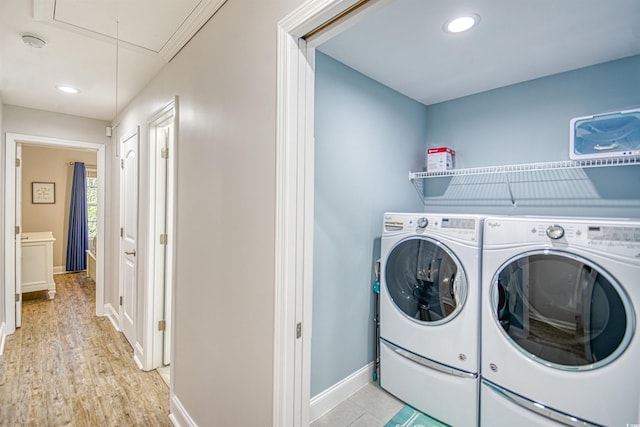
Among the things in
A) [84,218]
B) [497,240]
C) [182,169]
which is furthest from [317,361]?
[84,218]

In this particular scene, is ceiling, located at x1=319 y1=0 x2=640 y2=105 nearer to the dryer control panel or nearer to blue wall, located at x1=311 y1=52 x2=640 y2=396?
blue wall, located at x1=311 y1=52 x2=640 y2=396

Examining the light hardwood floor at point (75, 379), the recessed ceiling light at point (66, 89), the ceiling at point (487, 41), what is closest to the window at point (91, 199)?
the light hardwood floor at point (75, 379)

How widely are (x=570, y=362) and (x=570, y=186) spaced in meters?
1.32

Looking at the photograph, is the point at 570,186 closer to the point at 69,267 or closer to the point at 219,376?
the point at 219,376

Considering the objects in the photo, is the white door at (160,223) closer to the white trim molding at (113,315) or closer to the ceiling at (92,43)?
the ceiling at (92,43)

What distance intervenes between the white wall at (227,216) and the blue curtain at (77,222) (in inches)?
196

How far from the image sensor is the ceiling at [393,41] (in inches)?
63.9

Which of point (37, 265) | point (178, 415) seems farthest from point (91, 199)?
point (178, 415)

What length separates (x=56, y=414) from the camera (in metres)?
2.07

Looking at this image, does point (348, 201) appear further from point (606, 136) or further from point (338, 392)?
point (606, 136)

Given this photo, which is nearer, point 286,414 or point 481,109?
point 286,414

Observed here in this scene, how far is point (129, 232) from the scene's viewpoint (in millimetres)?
3053

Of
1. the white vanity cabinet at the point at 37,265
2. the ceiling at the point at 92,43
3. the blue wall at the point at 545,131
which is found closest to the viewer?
the ceiling at the point at 92,43

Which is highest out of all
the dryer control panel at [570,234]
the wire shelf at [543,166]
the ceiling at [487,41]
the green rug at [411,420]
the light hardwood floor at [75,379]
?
the ceiling at [487,41]
